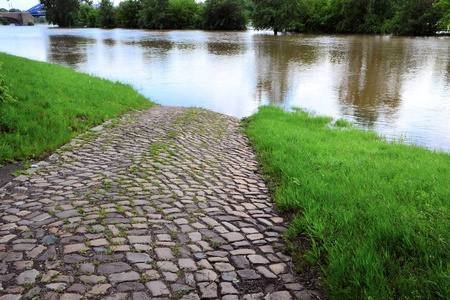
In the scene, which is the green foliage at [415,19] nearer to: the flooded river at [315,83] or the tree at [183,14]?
the flooded river at [315,83]

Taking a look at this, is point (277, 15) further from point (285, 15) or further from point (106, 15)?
point (106, 15)

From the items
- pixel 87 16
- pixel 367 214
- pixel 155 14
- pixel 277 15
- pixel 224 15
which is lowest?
pixel 367 214

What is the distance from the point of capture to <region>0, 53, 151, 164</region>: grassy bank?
21.7ft

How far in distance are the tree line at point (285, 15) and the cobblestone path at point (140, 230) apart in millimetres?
40678

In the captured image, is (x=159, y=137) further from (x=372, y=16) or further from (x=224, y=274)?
(x=372, y=16)

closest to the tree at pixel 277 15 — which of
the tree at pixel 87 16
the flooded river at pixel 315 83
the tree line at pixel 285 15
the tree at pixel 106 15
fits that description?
the tree line at pixel 285 15

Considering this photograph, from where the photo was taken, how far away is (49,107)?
850cm

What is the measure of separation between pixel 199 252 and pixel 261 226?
3.33ft

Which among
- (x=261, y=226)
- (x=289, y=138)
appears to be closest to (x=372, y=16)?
(x=289, y=138)

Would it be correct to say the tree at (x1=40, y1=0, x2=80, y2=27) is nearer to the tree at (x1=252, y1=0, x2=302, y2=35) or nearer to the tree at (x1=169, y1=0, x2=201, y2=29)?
the tree at (x1=169, y1=0, x2=201, y2=29)

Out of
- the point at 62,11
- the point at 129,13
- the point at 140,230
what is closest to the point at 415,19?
the point at 140,230

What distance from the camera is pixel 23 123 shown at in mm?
7070

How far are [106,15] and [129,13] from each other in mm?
9254

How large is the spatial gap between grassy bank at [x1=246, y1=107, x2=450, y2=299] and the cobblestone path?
363 mm
